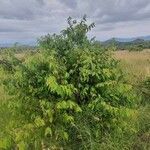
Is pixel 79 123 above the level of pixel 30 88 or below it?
below

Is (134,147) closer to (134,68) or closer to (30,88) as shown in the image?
(30,88)

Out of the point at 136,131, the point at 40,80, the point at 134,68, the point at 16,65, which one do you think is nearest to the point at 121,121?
the point at 136,131

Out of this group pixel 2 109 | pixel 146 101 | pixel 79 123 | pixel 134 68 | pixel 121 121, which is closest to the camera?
pixel 79 123

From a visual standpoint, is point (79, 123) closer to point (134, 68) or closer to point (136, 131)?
point (136, 131)

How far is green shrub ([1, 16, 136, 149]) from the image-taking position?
19.8ft

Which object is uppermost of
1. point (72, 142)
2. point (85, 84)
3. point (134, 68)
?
point (85, 84)

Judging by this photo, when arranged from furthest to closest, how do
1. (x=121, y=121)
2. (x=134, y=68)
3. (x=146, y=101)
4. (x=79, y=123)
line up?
(x=134, y=68), (x=146, y=101), (x=121, y=121), (x=79, y=123)

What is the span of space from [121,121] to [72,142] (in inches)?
33.1

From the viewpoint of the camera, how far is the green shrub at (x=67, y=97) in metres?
6.04

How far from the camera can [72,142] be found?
621cm

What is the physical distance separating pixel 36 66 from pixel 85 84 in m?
0.78

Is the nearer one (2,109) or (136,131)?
(136,131)

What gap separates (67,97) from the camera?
20.8 feet

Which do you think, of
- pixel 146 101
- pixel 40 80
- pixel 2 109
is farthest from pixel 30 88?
pixel 146 101
